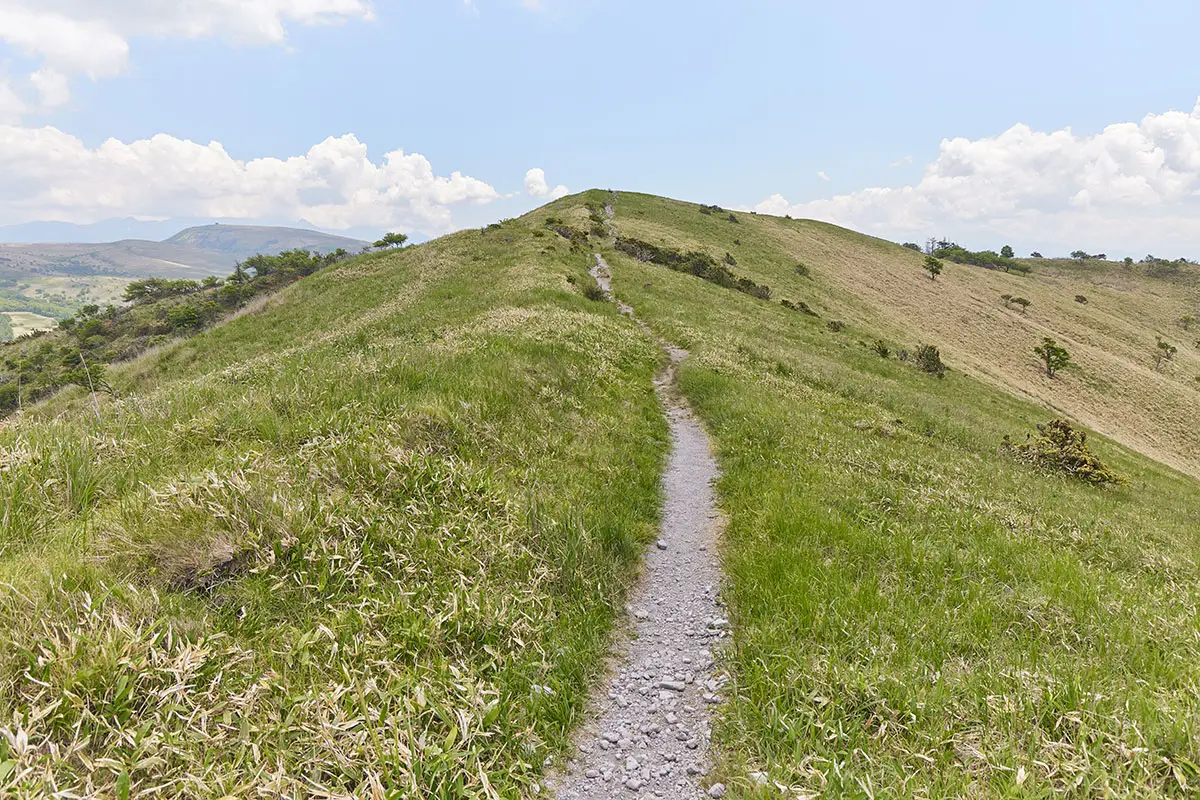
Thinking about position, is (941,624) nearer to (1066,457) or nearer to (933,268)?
(1066,457)

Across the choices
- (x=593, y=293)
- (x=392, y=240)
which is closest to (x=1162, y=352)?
(x=593, y=293)

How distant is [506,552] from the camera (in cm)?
616

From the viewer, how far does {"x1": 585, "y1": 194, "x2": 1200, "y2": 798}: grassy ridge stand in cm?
367

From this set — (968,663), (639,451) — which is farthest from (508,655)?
(639,451)

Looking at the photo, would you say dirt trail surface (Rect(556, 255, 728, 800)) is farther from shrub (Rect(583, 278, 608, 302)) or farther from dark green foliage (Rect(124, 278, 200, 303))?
dark green foliage (Rect(124, 278, 200, 303))

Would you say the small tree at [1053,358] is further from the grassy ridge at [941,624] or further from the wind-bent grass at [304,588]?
the wind-bent grass at [304,588]

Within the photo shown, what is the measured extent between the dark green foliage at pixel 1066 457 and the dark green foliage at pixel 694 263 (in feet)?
101

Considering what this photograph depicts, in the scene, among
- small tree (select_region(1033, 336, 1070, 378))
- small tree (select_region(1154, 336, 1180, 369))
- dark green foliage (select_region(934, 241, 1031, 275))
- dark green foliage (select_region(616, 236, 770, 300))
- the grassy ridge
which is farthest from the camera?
dark green foliage (select_region(934, 241, 1031, 275))

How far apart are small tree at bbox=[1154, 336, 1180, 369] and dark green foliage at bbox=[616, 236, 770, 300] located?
49808 mm

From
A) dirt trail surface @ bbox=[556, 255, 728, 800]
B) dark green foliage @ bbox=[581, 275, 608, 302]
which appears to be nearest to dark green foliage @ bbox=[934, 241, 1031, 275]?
dark green foliage @ bbox=[581, 275, 608, 302]

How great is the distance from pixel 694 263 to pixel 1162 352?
61529mm

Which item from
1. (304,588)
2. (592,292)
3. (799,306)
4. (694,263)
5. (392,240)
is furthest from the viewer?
(392,240)

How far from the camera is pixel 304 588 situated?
4812 mm

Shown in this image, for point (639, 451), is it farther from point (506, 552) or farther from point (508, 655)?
point (508, 655)
